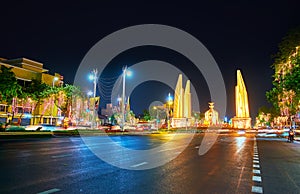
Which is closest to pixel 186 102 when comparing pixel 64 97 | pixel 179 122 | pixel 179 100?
pixel 179 100

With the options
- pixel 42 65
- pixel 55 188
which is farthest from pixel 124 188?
pixel 42 65

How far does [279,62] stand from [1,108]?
64.0 m

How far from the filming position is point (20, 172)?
805 centimetres

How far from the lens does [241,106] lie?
101m

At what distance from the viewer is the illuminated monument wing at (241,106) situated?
99.2m

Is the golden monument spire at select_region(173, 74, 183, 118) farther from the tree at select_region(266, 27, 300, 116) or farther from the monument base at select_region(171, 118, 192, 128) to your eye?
the tree at select_region(266, 27, 300, 116)

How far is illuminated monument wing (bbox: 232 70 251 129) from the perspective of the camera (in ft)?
325

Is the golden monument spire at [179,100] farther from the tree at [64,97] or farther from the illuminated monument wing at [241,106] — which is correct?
the tree at [64,97]

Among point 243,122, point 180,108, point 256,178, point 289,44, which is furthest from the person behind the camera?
point 243,122

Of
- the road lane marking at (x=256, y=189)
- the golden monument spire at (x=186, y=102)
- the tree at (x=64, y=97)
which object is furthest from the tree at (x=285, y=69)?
the golden monument spire at (x=186, y=102)

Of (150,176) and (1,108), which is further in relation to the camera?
(1,108)

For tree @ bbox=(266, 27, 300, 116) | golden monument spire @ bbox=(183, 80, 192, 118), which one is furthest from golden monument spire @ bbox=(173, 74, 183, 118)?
tree @ bbox=(266, 27, 300, 116)

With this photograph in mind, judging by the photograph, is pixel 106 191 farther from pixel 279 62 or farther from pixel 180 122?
pixel 180 122

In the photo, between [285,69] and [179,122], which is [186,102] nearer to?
[179,122]
